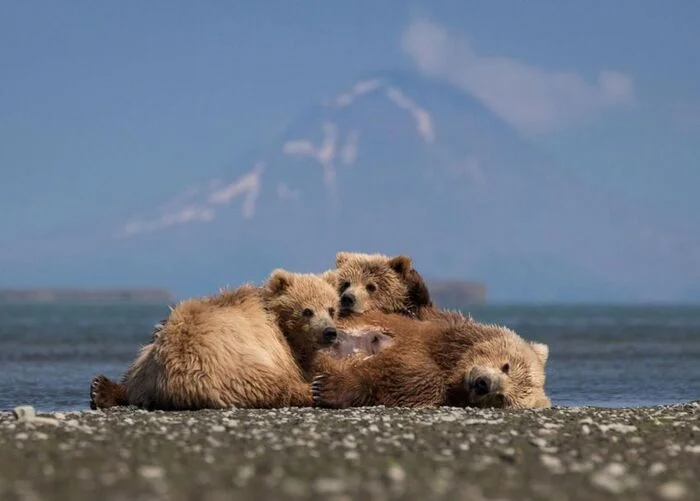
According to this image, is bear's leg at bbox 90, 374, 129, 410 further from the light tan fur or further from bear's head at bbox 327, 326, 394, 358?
bear's head at bbox 327, 326, 394, 358

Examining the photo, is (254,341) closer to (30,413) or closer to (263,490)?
(30,413)

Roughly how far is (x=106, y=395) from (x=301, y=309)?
2022 mm

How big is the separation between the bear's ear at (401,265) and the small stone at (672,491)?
6.91 m

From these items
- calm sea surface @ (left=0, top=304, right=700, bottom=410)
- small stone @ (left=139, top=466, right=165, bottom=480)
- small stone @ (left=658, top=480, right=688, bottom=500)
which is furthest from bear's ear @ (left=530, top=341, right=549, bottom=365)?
small stone @ (left=139, top=466, right=165, bottom=480)

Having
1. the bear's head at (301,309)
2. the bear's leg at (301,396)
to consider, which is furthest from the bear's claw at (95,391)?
the bear's leg at (301,396)

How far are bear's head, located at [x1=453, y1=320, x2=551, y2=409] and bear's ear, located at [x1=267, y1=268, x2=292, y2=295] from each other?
72.2 inches

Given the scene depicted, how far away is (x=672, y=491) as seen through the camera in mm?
6340

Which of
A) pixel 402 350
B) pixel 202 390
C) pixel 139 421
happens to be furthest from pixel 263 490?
pixel 402 350

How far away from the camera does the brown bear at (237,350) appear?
11.5m

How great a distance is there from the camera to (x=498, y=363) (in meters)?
12.2

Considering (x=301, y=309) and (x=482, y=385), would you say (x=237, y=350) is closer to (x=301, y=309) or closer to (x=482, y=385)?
(x=301, y=309)

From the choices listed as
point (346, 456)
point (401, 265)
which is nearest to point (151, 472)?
point (346, 456)

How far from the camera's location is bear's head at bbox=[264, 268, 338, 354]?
486 inches

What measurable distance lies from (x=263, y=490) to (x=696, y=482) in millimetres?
2357
